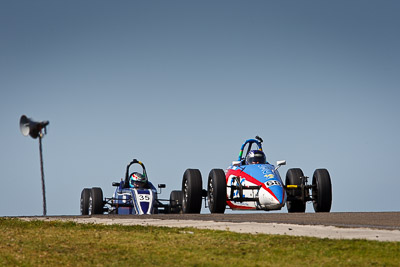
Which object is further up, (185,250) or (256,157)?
(256,157)

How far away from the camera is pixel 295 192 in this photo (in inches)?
968

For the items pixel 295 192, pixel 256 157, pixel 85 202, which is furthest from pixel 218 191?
pixel 85 202

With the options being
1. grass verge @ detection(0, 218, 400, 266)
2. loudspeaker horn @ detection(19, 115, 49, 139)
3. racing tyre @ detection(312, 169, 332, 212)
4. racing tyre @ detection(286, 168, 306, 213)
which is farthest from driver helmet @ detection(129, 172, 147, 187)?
grass verge @ detection(0, 218, 400, 266)

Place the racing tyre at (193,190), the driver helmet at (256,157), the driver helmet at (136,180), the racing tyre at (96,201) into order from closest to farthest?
the racing tyre at (193,190) → the driver helmet at (256,157) → the racing tyre at (96,201) → the driver helmet at (136,180)

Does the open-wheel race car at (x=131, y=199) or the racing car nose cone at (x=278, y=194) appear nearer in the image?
the racing car nose cone at (x=278, y=194)

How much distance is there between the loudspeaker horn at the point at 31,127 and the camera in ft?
56.6

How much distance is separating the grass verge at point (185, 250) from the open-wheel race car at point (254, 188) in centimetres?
878

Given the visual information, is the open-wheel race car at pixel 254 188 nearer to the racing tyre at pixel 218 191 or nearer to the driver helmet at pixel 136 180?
the racing tyre at pixel 218 191

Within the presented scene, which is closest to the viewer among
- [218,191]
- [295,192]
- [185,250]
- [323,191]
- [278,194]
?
[185,250]

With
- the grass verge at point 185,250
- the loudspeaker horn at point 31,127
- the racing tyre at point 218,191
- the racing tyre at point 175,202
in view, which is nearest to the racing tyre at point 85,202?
Result: the racing tyre at point 175,202

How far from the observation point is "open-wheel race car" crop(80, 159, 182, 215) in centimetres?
2758

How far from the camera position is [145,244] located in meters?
11.6

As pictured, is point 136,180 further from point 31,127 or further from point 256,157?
point 31,127

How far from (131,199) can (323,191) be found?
29.9 feet
